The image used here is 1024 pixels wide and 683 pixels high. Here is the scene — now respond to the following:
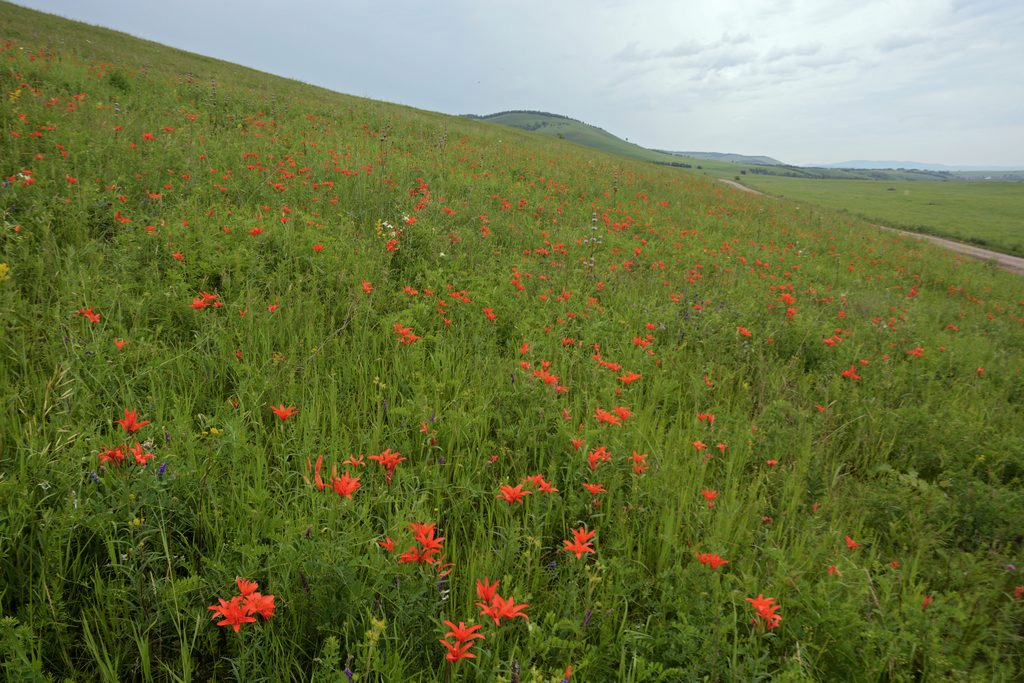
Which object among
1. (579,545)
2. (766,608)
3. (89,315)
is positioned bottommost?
(766,608)

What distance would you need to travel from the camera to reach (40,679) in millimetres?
1186

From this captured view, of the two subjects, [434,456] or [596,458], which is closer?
[596,458]

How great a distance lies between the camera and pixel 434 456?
8.37 feet

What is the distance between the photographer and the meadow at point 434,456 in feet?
5.09

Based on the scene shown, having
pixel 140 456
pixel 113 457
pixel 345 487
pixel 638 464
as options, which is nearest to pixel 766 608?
pixel 638 464

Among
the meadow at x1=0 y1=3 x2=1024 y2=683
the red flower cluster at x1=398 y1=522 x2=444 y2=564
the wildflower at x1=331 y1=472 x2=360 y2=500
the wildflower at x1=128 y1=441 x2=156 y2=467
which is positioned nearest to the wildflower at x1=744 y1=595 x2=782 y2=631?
the meadow at x1=0 y1=3 x2=1024 y2=683

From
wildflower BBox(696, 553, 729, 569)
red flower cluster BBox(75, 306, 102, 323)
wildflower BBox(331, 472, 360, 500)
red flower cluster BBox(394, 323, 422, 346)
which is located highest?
red flower cluster BBox(75, 306, 102, 323)

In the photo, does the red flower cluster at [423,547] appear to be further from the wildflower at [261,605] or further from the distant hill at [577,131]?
the distant hill at [577,131]

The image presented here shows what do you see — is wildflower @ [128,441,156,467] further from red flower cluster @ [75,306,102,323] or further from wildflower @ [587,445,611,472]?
wildflower @ [587,445,611,472]

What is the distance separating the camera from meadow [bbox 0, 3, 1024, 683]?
155 cm

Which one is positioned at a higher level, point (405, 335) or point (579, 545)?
point (405, 335)

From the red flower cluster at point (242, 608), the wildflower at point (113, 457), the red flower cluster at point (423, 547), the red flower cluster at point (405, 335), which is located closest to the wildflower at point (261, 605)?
the red flower cluster at point (242, 608)

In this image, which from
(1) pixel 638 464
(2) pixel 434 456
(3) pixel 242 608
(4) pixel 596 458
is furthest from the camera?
(2) pixel 434 456

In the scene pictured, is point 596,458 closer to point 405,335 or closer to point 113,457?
point 405,335
